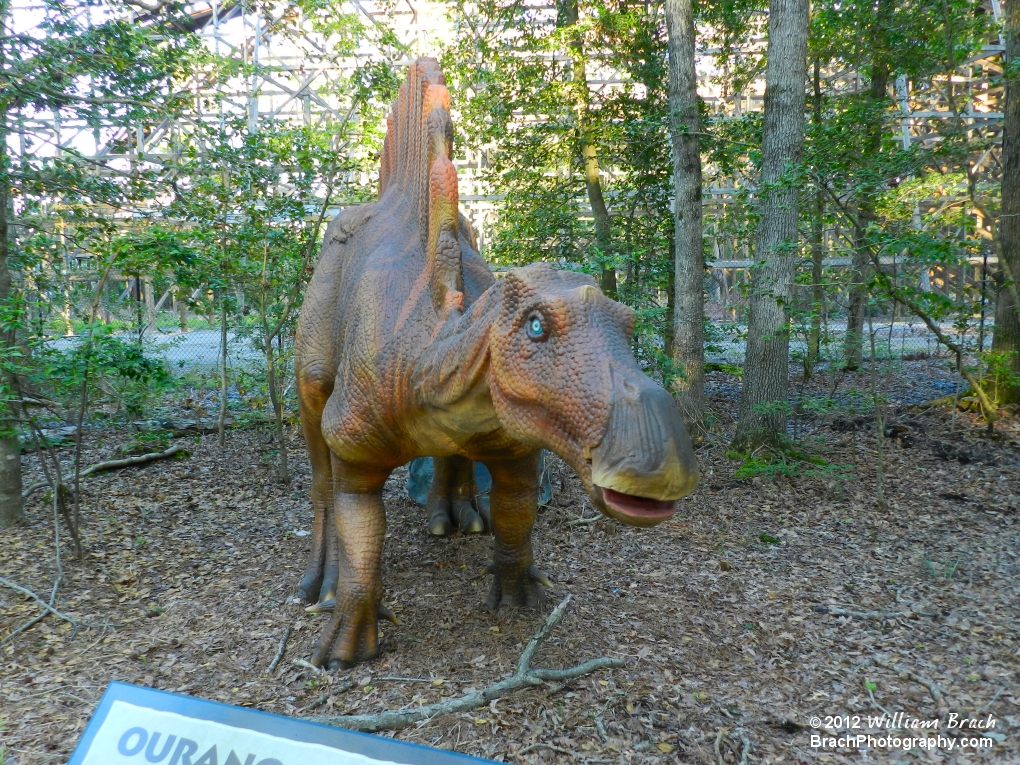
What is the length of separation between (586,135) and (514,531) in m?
6.04

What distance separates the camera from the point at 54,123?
5.78 m

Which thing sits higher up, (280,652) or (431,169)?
(431,169)

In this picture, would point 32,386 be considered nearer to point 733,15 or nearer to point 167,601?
point 167,601

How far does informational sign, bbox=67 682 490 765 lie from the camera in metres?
1.51

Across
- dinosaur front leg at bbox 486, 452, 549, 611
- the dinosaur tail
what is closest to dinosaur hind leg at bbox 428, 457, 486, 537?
dinosaur front leg at bbox 486, 452, 549, 611

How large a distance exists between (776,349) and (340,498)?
416 cm

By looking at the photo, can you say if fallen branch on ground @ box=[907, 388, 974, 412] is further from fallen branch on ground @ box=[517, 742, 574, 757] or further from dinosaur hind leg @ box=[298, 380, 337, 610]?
fallen branch on ground @ box=[517, 742, 574, 757]

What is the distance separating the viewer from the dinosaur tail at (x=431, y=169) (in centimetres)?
264

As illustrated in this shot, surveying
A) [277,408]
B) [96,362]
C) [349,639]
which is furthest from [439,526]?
[96,362]

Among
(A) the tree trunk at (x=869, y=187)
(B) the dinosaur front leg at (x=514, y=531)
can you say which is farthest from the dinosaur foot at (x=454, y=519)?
(A) the tree trunk at (x=869, y=187)

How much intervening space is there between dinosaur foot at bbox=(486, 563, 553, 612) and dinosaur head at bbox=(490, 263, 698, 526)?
5.48 feet

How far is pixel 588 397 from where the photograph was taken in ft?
5.81

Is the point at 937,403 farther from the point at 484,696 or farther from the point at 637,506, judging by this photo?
the point at 637,506

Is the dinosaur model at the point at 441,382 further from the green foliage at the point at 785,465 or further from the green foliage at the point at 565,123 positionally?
the green foliage at the point at 565,123
